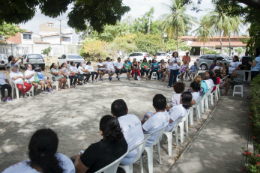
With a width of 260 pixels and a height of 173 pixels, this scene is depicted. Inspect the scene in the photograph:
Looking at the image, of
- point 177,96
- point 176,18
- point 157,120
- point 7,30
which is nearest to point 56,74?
point 177,96

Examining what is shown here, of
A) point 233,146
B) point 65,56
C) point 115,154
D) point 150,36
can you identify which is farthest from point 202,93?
point 150,36

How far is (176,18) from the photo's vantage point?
113 ft

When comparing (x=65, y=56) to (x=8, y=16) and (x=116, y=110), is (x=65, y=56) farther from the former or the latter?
(x=116, y=110)

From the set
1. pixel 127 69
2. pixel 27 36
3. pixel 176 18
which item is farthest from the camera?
pixel 27 36

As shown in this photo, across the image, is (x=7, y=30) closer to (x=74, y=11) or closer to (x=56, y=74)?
(x=56, y=74)

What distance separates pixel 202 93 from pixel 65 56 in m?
16.8

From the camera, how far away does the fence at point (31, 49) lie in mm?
29969

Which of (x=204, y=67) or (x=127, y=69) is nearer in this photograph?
(x=127, y=69)

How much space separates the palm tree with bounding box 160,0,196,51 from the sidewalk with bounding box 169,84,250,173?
30.4 m

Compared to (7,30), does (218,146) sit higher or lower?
lower

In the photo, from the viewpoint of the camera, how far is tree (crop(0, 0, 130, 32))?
4.34 meters

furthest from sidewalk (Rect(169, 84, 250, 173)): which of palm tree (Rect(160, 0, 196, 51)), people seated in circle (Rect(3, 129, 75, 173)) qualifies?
palm tree (Rect(160, 0, 196, 51))

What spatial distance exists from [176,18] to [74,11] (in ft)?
104

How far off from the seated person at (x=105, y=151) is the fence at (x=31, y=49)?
31.8m
